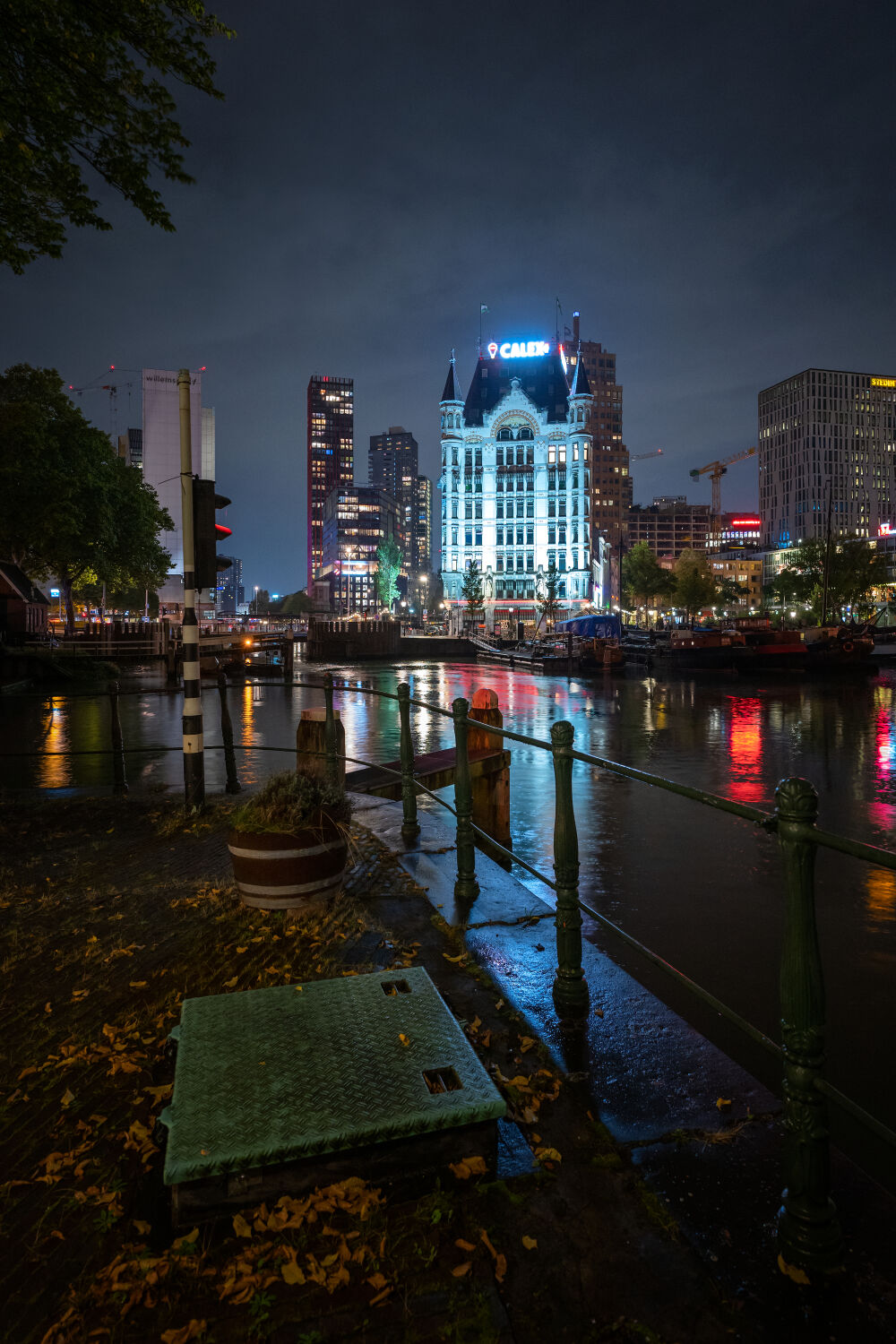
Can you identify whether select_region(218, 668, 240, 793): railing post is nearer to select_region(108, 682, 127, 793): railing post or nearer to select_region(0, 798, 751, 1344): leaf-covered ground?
select_region(108, 682, 127, 793): railing post

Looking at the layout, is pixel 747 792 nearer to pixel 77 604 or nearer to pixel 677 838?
pixel 677 838

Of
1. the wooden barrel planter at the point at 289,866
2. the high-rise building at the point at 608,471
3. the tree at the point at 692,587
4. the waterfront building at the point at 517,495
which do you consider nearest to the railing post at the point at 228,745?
the wooden barrel planter at the point at 289,866

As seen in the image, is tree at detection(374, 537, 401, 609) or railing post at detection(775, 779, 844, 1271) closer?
railing post at detection(775, 779, 844, 1271)

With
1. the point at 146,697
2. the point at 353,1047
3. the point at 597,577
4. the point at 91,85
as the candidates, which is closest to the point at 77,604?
the point at 146,697

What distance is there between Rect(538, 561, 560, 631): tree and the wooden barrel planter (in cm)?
9723

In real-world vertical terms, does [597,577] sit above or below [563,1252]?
above

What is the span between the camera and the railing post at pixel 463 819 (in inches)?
210

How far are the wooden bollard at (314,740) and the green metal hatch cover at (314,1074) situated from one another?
4969 mm

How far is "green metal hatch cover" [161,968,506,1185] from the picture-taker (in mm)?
2508

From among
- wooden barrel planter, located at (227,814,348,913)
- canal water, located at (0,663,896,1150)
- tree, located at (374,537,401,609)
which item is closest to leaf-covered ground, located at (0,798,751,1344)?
wooden barrel planter, located at (227,814,348,913)

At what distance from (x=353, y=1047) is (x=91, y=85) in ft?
36.8

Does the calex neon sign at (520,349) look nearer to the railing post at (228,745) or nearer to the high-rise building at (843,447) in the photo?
the high-rise building at (843,447)

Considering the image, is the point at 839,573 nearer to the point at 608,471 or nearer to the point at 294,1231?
the point at 294,1231

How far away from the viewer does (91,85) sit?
879 centimetres
